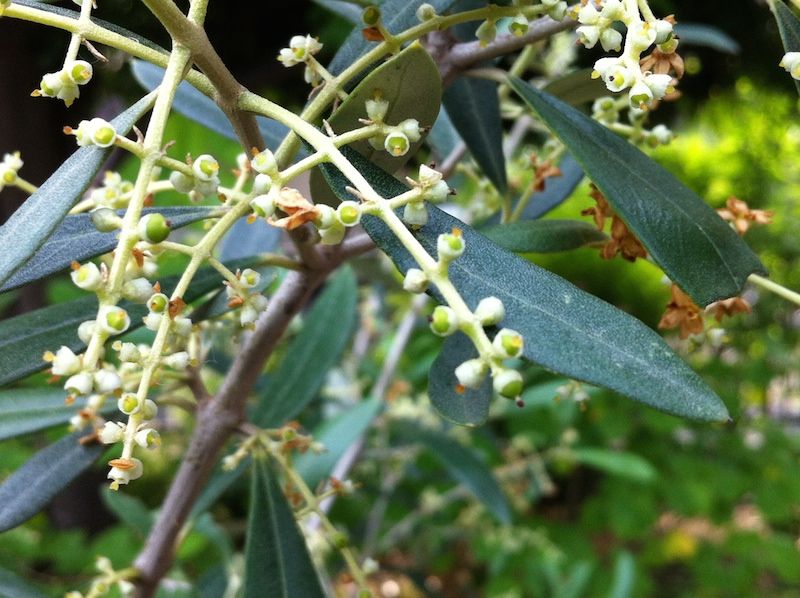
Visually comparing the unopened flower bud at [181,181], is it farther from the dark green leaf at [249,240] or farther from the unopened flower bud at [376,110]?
the dark green leaf at [249,240]

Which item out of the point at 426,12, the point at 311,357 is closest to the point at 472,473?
the point at 311,357

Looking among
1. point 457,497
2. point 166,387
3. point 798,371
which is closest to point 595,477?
point 798,371

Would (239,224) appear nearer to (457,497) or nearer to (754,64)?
(457,497)

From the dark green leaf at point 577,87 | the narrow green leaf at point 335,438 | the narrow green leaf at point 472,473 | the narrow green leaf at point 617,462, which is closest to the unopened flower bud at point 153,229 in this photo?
the dark green leaf at point 577,87

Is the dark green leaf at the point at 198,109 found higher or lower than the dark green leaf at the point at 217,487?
higher

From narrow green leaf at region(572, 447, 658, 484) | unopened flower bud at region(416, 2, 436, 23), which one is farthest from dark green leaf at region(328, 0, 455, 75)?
narrow green leaf at region(572, 447, 658, 484)

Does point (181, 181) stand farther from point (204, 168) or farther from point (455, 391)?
point (455, 391)
